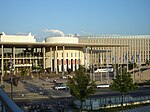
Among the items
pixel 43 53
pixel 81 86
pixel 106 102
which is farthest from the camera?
pixel 43 53

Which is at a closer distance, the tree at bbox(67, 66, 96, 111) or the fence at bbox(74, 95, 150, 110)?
the tree at bbox(67, 66, 96, 111)

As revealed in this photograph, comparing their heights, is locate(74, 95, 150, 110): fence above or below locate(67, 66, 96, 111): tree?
below

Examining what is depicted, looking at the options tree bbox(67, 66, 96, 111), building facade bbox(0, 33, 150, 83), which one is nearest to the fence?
tree bbox(67, 66, 96, 111)

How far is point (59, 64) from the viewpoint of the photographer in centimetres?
7462

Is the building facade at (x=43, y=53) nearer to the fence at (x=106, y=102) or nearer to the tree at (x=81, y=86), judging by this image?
the fence at (x=106, y=102)

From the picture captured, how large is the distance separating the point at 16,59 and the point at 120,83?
4639 centimetres

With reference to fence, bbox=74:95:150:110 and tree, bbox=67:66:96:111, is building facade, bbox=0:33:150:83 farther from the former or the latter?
tree, bbox=67:66:96:111

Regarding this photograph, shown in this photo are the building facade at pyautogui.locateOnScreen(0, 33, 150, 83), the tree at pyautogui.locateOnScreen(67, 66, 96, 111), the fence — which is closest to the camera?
the tree at pyautogui.locateOnScreen(67, 66, 96, 111)

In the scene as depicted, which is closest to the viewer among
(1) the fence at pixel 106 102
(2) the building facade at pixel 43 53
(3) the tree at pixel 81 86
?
(3) the tree at pixel 81 86

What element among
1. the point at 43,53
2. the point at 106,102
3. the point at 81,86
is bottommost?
the point at 106,102

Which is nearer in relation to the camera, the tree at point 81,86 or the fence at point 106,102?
the tree at point 81,86

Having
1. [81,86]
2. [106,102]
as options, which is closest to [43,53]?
[106,102]

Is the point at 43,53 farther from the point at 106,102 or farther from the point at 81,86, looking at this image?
the point at 81,86

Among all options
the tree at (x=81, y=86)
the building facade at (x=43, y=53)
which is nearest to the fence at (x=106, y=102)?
the tree at (x=81, y=86)
